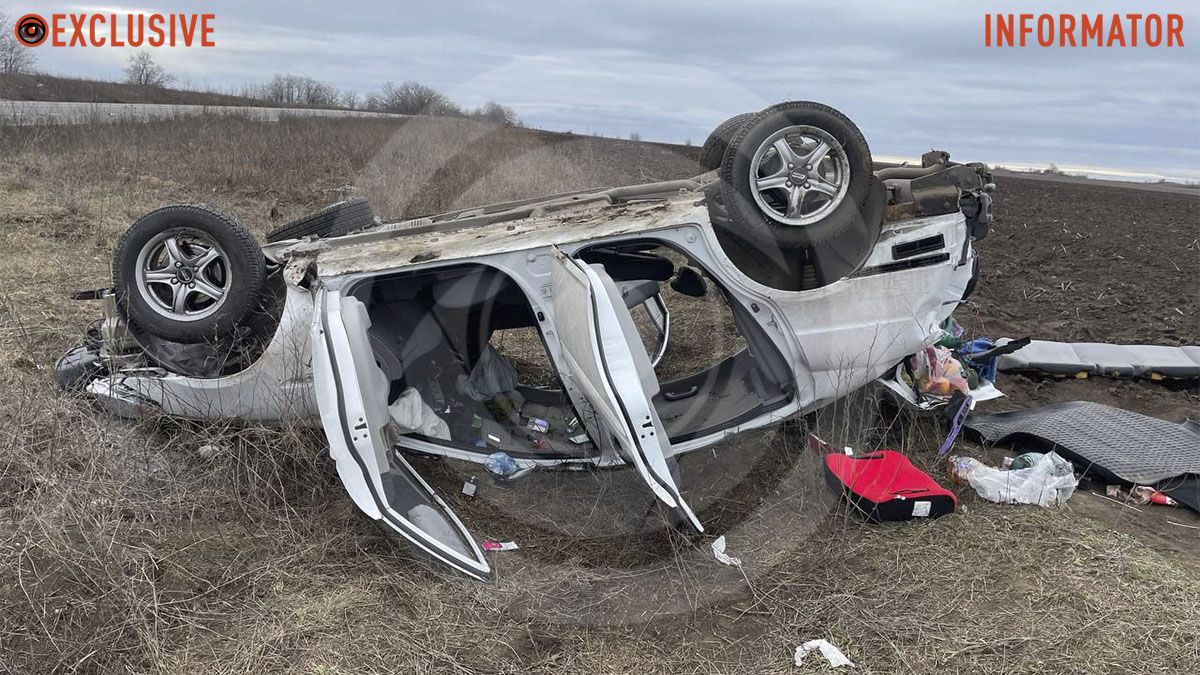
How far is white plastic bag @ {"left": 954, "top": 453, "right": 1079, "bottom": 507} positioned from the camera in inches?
147

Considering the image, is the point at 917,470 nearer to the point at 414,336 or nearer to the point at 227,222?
the point at 414,336

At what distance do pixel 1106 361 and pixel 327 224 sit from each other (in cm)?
530

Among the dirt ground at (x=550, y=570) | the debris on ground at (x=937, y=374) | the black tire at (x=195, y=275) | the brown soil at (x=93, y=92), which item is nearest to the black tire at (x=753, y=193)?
the dirt ground at (x=550, y=570)

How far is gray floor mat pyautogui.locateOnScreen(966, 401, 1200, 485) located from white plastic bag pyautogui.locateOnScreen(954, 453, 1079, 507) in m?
0.35

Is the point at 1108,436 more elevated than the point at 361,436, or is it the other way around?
the point at 361,436

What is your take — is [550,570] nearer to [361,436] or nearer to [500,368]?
[361,436]

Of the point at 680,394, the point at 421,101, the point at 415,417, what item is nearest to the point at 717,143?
the point at 680,394

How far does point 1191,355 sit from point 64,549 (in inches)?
268

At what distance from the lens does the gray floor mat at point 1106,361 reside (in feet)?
18.5

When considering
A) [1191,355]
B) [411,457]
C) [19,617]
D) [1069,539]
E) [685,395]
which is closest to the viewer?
[19,617]

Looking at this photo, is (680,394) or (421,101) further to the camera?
(421,101)

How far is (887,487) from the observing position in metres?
3.56

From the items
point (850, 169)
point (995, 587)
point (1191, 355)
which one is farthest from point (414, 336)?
point (1191, 355)

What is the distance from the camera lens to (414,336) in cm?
427
